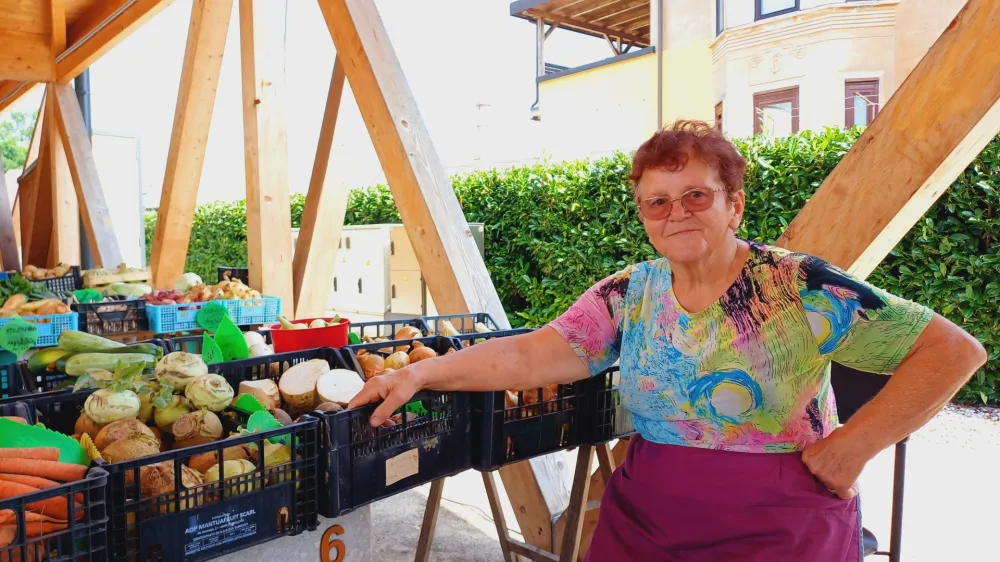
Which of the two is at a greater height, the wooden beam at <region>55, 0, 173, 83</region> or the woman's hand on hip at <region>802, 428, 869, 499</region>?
the wooden beam at <region>55, 0, 173, 83</region>

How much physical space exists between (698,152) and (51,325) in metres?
2.85

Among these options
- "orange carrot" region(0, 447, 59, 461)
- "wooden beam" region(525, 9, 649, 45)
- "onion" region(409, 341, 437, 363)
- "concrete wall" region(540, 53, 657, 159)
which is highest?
"wooden beam" region(525, 9, 649, 45)

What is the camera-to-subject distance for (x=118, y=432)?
1507mm

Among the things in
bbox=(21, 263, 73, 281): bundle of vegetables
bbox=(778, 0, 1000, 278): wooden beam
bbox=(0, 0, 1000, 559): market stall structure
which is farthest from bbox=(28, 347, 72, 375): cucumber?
bbox=(21, 263, 73, 281): bundle of vegetables

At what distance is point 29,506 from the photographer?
119cm

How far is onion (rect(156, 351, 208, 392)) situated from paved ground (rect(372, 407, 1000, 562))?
5.28 feet

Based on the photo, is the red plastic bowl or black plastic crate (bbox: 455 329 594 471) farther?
the red plastic bowl

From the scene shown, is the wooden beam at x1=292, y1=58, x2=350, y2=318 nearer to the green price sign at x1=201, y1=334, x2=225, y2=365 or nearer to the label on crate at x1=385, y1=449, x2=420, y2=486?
the green price sign at x1=201, y1=334, x2=225, y2=365

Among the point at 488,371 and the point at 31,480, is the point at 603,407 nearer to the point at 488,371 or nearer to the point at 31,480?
the point at 488,371

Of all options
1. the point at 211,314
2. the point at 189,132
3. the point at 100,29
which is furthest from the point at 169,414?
the point at 100,29

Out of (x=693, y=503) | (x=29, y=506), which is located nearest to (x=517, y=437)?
(x=693, y=503)

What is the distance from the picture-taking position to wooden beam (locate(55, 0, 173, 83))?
565 cm

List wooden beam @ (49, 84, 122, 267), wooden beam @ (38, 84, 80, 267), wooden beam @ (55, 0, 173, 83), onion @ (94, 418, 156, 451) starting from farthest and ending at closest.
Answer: wooden beam @ (38, 84, 80, 267) → wooden beam @ (49, 84, 122, 267) → wooden beam @ (55, 0, 173, 83) → onion @ (94, 418, 156, 451)

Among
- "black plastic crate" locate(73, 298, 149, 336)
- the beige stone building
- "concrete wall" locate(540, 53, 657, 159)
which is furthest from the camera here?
"concrete wall" locate(540, 53, 657, 159)
